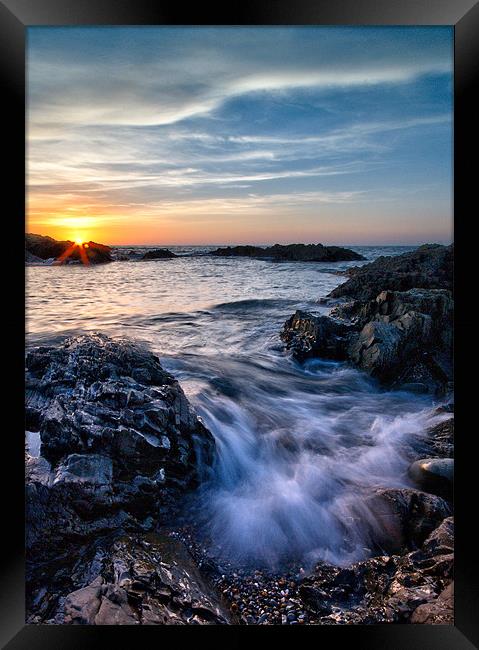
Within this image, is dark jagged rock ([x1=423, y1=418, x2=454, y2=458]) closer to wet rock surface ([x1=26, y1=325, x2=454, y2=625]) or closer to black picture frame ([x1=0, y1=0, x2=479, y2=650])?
wet rock surface ([x1=26, y1=325, x2=454, y2=625])

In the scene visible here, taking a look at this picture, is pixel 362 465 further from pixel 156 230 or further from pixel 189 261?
pixel 156 230

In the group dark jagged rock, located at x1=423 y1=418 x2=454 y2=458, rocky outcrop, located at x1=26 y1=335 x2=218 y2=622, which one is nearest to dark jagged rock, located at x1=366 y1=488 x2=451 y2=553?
dark jagged rock, located at x1=423 y1=418 x2=454 y2=458

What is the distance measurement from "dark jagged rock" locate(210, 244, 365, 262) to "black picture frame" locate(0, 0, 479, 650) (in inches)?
39.2

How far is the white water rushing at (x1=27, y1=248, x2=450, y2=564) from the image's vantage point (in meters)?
2.81

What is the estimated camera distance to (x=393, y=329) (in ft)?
11.7

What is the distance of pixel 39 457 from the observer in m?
2.76

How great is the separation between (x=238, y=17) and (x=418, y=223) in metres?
1.76

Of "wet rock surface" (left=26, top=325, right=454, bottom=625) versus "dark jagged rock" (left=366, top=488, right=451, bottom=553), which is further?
"dark jagged rock" (left=366, top=488, right=451, bottom=553)

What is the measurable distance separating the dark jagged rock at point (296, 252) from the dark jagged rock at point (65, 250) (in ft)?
2.81
